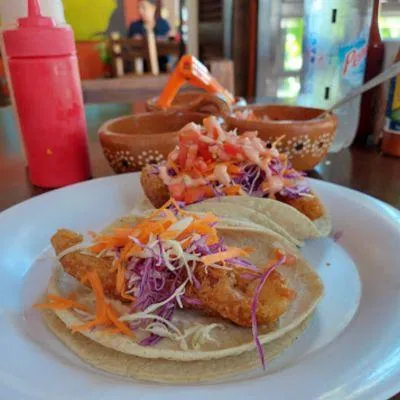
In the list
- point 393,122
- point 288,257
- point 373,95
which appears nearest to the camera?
point 288,257

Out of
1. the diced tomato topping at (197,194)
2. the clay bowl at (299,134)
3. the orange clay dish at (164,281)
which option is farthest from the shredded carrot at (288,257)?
the clay bowl at (299,134)

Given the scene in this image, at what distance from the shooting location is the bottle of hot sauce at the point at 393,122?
52.2 inches

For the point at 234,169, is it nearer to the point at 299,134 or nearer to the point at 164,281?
the point at 299,134

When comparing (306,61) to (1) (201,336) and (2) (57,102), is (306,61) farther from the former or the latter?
(1) (201,336)

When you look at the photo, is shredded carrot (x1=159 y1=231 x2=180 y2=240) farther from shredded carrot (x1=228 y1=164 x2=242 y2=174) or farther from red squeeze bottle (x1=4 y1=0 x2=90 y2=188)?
red squeeze bottle (x1=4 y1=0 x2=90 y2=188)

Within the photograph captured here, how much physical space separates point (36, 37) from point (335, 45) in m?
0.93

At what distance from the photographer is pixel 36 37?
1010mm

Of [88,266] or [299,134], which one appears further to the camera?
[299,134]

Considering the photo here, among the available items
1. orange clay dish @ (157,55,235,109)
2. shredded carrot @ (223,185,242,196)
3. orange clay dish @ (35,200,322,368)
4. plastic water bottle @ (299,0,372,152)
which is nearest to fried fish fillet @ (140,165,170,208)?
shredded carrot @ (223,185,242,196)

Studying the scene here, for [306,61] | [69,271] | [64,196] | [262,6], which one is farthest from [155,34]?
[69,271]

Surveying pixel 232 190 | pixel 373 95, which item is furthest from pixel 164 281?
→ pixel 373 95

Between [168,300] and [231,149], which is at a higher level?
[231,149]

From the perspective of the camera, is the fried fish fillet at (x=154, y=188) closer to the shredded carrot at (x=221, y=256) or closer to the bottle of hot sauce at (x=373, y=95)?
the shredded carrot at (x=221, y=256)

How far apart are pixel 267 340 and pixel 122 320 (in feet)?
0.69
